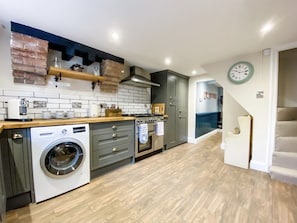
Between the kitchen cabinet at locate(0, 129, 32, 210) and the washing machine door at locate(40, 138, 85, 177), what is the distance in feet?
0.52

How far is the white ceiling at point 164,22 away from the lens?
1351 mm

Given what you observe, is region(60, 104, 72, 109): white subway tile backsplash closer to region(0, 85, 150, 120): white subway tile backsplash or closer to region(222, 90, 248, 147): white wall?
region(0, 85, 150, 120): white subway tile backsplash

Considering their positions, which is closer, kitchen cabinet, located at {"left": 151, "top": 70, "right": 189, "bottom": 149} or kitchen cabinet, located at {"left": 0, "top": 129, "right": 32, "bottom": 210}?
kitchen cabinet, located at {"left": 0, "top": 129, "right": 32, "bottom": 210}

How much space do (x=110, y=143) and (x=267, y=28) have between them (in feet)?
8.71

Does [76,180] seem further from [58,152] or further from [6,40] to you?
[6,40]

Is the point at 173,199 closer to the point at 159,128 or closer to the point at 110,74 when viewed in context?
the point at 159,128

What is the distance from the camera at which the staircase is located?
6.91ft

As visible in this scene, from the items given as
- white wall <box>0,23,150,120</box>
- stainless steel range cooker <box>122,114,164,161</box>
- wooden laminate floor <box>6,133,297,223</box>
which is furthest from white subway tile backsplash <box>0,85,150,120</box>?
wooden laminate floor <box>6,133,297,223</box>

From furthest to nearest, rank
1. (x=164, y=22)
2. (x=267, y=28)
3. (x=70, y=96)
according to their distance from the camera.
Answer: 1. (x=70, y=96)
2. (x=267, y=28)
3. (x=164, y=22)

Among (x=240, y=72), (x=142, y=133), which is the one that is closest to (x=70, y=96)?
(x=142, y=133)

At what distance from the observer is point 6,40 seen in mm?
1888

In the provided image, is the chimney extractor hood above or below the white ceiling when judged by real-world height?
below

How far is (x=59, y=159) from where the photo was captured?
69.2 inches

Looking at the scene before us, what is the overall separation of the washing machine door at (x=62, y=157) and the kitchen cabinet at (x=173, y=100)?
7.20ft
